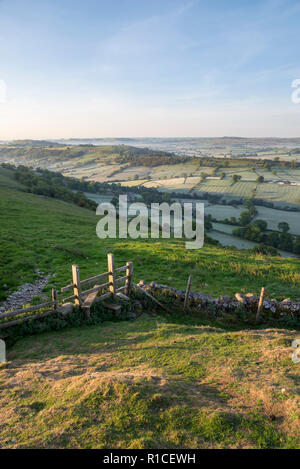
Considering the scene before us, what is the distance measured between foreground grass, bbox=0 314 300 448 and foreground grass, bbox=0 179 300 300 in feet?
21.5

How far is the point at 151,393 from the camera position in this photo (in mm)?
6289

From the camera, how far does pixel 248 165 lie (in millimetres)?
138875

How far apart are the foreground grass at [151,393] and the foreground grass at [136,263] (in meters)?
6.57

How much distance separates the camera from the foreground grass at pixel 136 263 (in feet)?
54.7

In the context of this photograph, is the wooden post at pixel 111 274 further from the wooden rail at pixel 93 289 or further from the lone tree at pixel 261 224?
the lone tree at pixel 261 224

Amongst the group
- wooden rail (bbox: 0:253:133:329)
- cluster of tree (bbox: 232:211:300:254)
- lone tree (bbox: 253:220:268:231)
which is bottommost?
cluster of tree (bbox: 232:211:300:254)

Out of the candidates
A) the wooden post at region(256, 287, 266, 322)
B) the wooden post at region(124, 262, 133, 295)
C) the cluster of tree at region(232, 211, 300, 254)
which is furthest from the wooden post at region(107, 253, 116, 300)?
the cluster of tree at region(232, 211, 300, 254)

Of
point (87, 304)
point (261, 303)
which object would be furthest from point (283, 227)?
point (87, 304)

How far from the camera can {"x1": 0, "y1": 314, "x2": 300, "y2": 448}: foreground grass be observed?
210 inches

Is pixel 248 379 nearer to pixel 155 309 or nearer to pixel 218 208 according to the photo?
pixel 155 309

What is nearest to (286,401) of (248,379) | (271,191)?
(248,379)

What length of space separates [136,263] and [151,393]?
13.9 metres

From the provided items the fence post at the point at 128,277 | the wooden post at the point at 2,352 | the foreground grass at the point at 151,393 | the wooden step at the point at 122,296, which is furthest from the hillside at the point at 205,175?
the wooden post at the point at 2,352

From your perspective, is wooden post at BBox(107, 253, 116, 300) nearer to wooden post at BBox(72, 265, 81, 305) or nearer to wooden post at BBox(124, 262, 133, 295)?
wooden post at BBox(124, 262, 133, 295)
